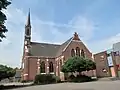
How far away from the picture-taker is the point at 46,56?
48.4 meters

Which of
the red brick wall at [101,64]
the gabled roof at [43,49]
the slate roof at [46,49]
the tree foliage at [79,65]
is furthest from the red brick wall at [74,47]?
the tree foliage at [79,65]

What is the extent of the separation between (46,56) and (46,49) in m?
3.72

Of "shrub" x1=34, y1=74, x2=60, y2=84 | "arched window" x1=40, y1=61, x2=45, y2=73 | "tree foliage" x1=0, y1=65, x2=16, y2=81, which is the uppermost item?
"arched window" x1=40, y1=61, x2=45, y2=73

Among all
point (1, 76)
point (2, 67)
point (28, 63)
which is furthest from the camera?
point (28, 63)

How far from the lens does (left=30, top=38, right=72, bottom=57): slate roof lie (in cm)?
4841

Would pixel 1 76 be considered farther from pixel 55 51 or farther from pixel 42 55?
pixel 55 51

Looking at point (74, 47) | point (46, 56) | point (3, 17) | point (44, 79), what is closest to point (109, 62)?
point (74, 47)

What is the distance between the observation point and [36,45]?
2015 inches

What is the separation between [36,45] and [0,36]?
2990 cm

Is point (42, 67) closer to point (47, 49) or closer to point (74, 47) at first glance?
point (47, 49)

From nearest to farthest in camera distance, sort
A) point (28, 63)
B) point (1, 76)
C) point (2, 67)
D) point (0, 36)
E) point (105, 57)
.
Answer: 1. point (0, 36)
2. point (1, 76)
3. point (2, 67)
4. point (28, 63)
5. point (105, 57)

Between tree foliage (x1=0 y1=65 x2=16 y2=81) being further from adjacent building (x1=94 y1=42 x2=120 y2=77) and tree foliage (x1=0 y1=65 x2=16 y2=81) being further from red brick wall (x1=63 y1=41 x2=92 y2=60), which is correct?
adjacent building (x1=94 y1=42 x2=120 y2=77)

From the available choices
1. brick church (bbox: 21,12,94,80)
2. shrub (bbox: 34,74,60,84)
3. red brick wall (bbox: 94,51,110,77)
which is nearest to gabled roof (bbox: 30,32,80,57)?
brick church (bbox: 21,12,94,80)

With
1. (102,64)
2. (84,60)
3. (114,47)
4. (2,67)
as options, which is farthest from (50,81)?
(114,47)
